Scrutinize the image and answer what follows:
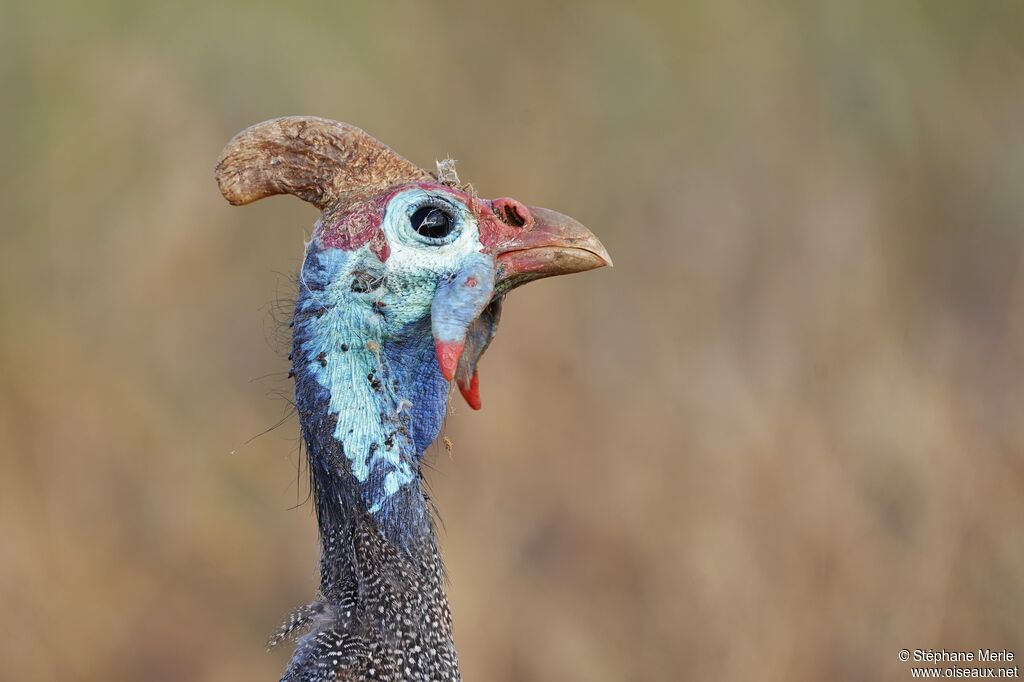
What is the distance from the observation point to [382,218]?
7.81ft

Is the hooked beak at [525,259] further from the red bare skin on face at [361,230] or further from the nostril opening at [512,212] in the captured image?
the red bare skin on face at [361,230]

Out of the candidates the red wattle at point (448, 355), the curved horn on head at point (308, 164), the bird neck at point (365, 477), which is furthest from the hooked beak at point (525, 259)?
the curved horn on head at point (308, 164)

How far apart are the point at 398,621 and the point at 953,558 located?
147 inches

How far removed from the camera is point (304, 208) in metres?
5.09

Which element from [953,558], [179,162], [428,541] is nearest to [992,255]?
[953,558]

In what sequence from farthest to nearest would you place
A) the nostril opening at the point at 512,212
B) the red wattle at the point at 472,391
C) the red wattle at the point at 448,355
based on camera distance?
the red wattle at the point at 472,391 → the nostril opening at the point at 512,212 → the red wattle at the point at 448,355

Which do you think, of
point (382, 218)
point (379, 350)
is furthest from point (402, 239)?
point (379, 350)

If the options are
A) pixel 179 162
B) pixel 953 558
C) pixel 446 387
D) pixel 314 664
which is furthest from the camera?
pixel 953 558

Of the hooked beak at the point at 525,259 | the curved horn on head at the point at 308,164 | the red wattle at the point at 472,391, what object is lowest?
the red wattle at the point at 472,391

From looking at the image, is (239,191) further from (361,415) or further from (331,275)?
(361,415)

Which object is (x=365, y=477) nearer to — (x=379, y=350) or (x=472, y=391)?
(x=379, y=350)

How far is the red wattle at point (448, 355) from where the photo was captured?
7.60ft

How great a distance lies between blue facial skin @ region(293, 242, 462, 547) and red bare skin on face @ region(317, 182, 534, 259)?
0.03 metres

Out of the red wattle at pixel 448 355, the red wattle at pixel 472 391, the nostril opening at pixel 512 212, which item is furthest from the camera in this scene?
the red wattle at pixel 472 391
